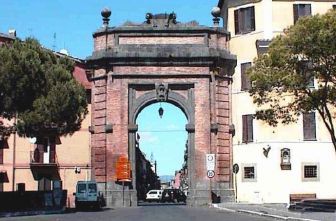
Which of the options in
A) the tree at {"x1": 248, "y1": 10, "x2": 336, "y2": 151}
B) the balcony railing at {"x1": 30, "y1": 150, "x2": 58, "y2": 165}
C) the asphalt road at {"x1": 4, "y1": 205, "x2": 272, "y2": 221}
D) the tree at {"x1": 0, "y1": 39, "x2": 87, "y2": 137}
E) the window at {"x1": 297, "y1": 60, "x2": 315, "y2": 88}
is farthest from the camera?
the balcony railing at {"x1": 30, "y1": 150, "x2": 58, "y2": 165}

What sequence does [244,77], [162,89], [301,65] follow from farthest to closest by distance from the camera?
[244,77]
[162,89]
[301,65]

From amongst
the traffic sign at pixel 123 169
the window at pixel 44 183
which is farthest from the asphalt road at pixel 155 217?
the window at pixel 44 183

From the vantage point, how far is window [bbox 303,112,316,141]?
40.9 m

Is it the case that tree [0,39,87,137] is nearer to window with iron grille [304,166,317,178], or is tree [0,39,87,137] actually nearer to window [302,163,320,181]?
window [302,163,320,181]

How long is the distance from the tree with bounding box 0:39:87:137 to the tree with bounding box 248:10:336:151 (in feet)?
31.4

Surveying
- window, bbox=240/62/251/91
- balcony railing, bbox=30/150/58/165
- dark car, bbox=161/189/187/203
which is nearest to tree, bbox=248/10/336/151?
window, bbox=240/62/251/91

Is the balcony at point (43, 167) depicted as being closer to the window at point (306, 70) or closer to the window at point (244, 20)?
the window at point (244, 20)

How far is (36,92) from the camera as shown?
31.2 m

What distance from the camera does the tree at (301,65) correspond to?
2472 centimetres

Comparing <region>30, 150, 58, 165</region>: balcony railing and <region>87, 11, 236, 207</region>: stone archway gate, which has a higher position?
<region>87, 11, 236, 207</region>: stone archway gate

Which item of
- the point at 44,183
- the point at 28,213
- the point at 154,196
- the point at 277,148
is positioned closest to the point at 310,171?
the point at 277,148

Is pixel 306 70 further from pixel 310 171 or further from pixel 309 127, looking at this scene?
pixel 310 171

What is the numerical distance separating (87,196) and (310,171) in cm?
1414

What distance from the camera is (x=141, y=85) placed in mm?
42750
